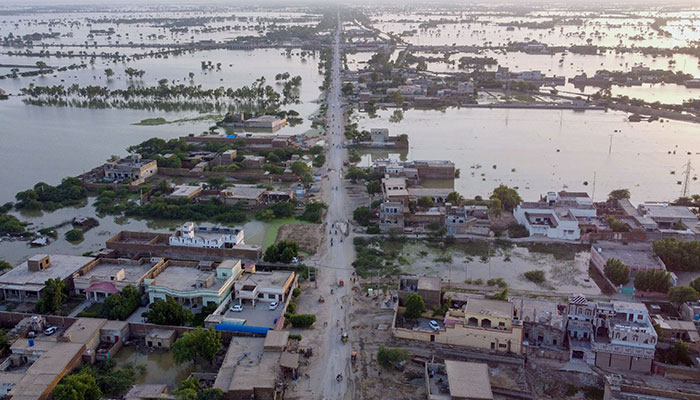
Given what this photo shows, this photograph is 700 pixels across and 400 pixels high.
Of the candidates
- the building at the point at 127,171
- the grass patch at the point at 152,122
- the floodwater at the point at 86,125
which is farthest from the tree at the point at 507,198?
the grass patch at the point at 152,122

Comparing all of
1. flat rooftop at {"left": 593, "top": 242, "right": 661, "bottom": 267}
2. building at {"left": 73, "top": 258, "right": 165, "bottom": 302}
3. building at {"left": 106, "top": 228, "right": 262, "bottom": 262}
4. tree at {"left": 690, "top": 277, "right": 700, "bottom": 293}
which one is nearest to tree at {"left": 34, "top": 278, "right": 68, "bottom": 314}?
building at {"left": 73, "top": 258, "right": 165, "bottom": 302}

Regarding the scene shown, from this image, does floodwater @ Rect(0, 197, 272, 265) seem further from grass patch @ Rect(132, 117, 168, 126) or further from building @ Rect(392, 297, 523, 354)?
grass patch @ Rect(132, 117, 168, 126)

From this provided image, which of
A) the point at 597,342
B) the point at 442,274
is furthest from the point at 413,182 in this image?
the point at 597,342

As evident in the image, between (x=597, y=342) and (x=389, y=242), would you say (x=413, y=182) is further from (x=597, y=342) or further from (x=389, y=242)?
(x=597, y=342)

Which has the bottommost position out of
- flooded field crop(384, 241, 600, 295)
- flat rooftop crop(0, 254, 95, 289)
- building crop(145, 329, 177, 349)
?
building crop(145, 329, 177, 349)

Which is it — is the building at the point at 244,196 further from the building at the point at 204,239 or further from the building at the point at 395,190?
the building at the point at 395,190

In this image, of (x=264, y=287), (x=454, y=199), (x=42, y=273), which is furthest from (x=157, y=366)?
(x=454, y=199)

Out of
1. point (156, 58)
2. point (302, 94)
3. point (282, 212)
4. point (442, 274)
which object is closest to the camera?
point (442, 274)
